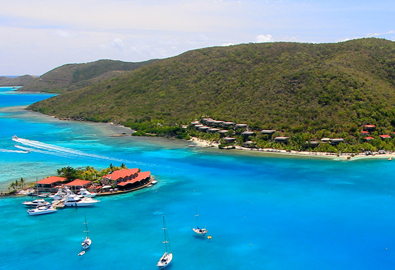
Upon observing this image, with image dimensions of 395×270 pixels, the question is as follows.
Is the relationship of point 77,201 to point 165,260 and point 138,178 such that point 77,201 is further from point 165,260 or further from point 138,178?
point 165,260

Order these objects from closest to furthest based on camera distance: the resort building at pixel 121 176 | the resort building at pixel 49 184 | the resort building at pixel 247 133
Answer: the resort building at pixel 49 184 < the resort building at pixel 121 176 < the resort building at pixel 247 133

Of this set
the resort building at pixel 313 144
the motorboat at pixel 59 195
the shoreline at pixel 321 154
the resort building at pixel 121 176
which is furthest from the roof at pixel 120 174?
the resort building at pixel 313 144

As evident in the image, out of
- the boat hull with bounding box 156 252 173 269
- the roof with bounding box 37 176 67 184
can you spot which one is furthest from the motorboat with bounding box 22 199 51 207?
the boat hull with bounding box 156 252 173 269

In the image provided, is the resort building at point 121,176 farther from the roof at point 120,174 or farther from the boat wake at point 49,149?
the boat wake at point 49,149

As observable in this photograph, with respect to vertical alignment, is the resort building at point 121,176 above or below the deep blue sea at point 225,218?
above

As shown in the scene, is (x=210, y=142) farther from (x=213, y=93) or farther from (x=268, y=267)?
(x=268, y=267)

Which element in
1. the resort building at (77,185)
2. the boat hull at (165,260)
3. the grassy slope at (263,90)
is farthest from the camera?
the grassy slope at (263,90)

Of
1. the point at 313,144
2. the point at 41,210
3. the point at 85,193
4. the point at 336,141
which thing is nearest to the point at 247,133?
the point at 313,144
